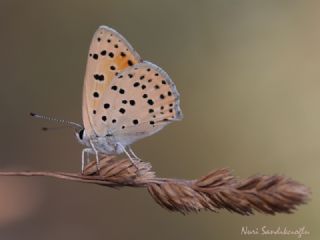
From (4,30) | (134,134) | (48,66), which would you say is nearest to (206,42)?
(48,66)

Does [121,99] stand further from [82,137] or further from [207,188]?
[207,188]

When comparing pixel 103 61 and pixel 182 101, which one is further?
pixel 182 101

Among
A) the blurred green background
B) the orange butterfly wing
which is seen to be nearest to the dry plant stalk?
the orange butterfly wing

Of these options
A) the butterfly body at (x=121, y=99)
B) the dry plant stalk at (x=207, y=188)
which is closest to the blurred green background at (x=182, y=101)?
the butterfly body at (x=121, y=99)

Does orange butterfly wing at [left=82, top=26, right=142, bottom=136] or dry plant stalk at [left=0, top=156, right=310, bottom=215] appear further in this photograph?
orange butterfly wing at [left=82, top=26, right=142, bottom=136]

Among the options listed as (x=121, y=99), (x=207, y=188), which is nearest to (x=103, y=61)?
(x=121, y=99)

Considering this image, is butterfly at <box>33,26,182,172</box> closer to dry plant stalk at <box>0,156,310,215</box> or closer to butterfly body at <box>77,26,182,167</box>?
butterfly body at <box>77,26,182,167</box>
